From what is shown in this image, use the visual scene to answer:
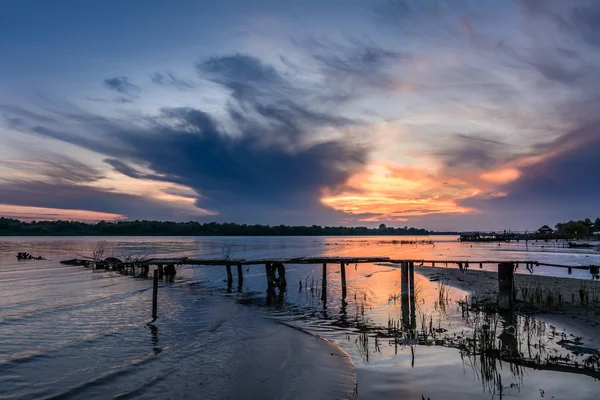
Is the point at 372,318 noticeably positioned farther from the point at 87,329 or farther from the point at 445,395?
the point at 87,329

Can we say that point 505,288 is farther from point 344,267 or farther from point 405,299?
point 344,267

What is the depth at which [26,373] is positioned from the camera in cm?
1237

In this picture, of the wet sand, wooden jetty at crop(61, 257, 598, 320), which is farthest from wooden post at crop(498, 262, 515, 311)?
the wet sand

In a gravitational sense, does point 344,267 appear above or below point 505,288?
above

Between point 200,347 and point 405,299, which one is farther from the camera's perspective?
point 405,299

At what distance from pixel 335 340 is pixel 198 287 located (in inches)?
863

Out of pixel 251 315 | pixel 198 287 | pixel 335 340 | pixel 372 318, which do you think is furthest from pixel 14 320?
pixel 372 318

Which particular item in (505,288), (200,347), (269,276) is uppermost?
(505,288)

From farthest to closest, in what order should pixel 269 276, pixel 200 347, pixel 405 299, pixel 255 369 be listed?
pixel 269 276 < pixel 405 299 < pixel 200 347 < pixel 255 369

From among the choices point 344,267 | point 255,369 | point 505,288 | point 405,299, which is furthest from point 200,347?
point 344,267

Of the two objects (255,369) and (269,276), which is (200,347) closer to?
(255,369)

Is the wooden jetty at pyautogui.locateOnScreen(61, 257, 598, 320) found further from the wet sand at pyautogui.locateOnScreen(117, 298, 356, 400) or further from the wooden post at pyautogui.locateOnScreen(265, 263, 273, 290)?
the wet sand at pyautogui.locateOnScreen(117, 298, 356, 400)

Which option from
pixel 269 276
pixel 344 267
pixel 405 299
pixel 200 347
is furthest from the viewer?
pixel 269 276

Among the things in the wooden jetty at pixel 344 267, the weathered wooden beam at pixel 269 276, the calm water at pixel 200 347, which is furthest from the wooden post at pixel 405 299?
the weathered wooden beam at pixel 269 276
